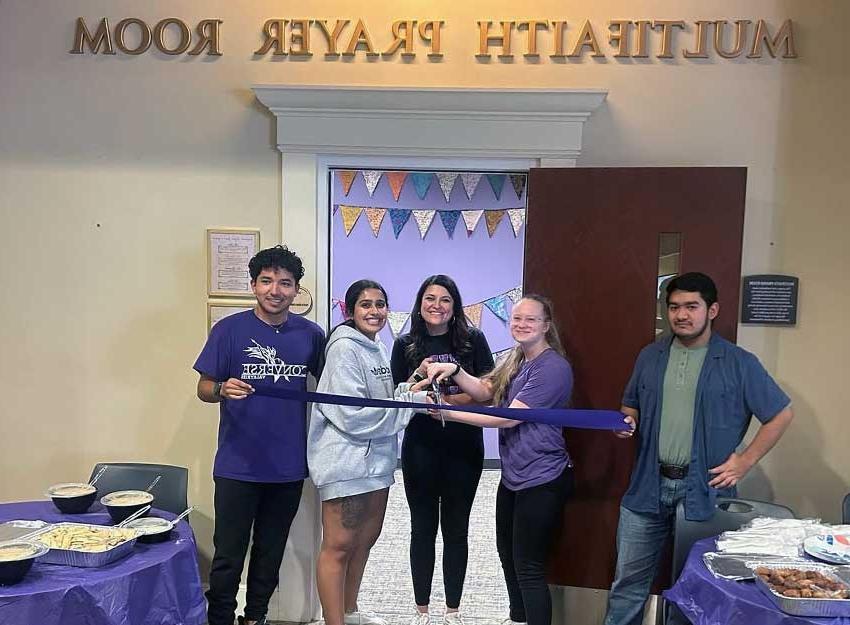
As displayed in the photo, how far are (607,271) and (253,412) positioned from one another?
1549mm

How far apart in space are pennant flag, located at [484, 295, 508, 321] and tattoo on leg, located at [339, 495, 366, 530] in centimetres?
303

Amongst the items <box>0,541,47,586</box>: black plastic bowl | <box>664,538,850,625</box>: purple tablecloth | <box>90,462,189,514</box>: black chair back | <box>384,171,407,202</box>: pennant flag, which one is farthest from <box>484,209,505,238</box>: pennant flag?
<box>0,541,47,586</box>: black plastic bowl

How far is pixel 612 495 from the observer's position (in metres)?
2.79

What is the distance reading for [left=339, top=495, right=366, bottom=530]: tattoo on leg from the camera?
257cm

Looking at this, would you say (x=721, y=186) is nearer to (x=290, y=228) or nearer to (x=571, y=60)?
(x=571, y=60)

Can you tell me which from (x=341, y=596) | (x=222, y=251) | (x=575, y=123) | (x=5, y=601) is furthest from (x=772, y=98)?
(x=5, y=601)

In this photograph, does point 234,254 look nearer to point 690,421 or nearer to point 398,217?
point 690,421

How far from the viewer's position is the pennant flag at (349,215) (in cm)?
517

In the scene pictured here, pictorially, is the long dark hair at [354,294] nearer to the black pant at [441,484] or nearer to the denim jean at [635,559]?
the black pant at [441,484]

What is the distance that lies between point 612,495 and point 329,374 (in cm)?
130

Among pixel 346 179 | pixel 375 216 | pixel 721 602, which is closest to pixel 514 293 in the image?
pixel 375 216

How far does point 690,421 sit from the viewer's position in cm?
237

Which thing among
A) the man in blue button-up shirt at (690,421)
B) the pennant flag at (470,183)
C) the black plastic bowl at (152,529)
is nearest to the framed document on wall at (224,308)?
the black plastic bowl at (152,529)

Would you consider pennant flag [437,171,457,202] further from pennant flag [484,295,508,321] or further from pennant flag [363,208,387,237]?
pennant flag [484,295,508,321]
